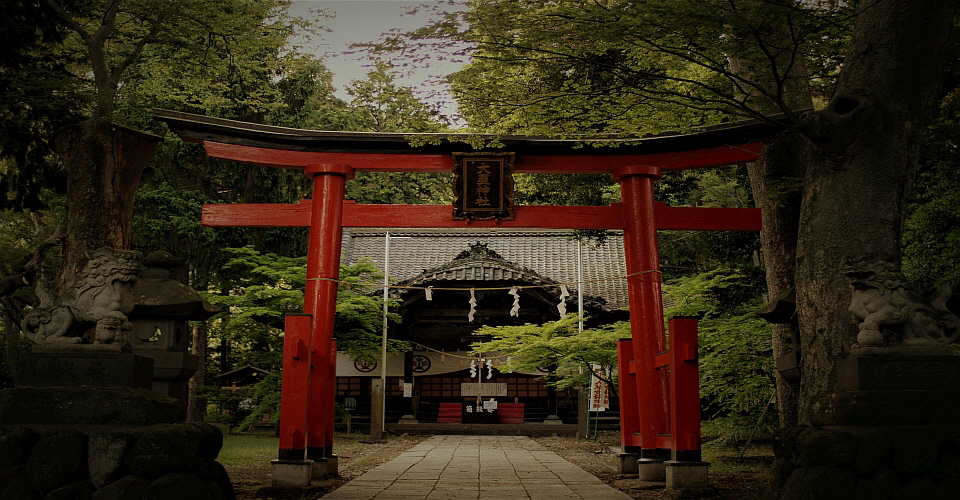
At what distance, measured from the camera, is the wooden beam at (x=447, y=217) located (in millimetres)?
9930

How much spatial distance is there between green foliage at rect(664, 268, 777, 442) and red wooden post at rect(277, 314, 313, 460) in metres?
5.23

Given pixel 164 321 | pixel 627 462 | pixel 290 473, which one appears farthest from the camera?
pixel 627 462

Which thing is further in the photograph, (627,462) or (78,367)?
(627,462)

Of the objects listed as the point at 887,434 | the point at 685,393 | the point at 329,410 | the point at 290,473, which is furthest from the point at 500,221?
the point at 887,434

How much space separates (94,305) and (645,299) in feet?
21.2

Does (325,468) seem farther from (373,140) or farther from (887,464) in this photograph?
(887,464)

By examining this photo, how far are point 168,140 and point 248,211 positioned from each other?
6.03m

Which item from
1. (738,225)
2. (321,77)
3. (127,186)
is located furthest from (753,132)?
(321,77)

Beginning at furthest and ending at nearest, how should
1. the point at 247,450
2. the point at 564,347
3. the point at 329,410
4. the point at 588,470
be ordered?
the point at 564,347
the point at 247,450
the point at 588,470
the point at 329,410

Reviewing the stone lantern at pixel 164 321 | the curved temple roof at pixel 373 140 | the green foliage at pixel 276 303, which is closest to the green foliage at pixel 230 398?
the green foliage at pixel 276 303

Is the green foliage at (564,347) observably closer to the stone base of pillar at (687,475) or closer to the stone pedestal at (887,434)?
the stone base of pillar at (687,475)

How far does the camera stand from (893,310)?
486 cm

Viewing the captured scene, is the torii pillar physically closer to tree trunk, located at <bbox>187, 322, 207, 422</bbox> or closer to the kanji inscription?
the kanji inscription

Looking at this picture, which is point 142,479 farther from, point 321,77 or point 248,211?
point 321,77
